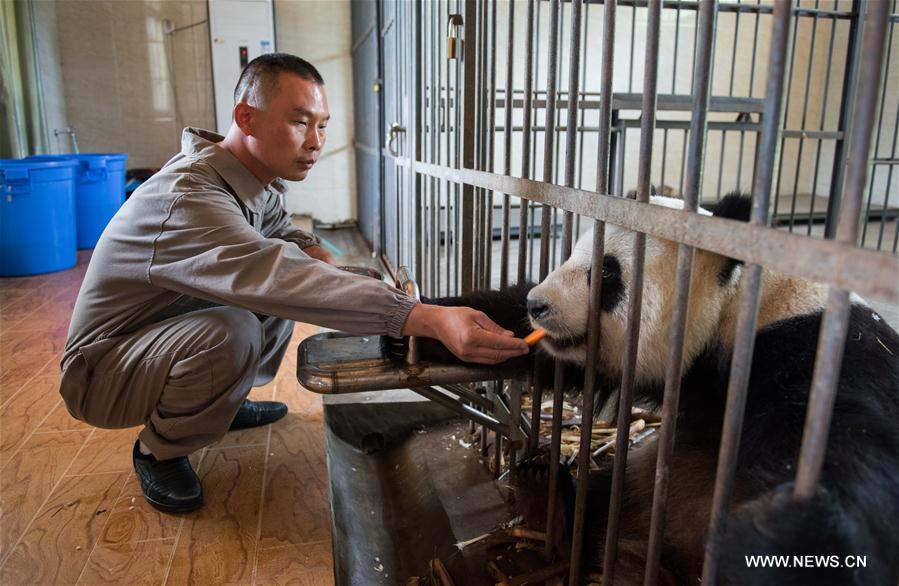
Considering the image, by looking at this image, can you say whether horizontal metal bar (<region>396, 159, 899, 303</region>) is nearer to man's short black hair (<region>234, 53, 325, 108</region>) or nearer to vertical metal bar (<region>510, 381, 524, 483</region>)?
vertical metal bar (<region>510, 381, 524, 483</region>)

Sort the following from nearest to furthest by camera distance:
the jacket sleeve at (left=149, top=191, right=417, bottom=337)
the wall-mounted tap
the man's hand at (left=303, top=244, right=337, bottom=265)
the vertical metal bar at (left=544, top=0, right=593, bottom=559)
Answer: the vertical metal bar at (left=544, top=0, right=593, bottom=559)
the jacket sleeve at (left=149, top=191, right=417, bottom=337)
the man's hand at (left=303, top=244, right=337, bottom=265)
the wall-mounted tap

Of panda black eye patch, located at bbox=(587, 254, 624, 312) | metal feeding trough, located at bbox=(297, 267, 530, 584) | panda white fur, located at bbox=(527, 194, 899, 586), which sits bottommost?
metal feeding trough, located at bbox=(297, 267, 530, 584)

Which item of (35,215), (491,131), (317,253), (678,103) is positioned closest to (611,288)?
(491,131)

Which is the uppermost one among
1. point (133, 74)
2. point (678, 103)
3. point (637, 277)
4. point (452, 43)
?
point (133, 74)

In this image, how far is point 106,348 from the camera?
6.90 feet

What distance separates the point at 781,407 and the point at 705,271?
0.36m

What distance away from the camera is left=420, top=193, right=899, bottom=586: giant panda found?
35.5 inches

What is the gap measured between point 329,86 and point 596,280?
7.35 meters

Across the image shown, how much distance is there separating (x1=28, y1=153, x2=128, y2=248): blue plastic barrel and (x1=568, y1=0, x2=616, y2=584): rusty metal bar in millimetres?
6092

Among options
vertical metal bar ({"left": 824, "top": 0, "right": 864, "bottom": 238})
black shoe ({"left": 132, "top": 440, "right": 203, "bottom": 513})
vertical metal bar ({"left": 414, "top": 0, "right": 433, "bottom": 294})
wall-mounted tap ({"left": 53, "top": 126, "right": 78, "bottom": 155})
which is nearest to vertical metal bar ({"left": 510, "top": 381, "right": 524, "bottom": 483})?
black shoe ({"left": 132, "top": 440, "right": 203, "bottom": 513})

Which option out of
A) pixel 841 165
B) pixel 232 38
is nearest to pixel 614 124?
pixel 841 165

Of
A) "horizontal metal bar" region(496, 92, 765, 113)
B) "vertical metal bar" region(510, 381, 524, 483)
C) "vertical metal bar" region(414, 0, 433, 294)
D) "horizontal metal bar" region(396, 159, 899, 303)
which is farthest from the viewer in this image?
"horizontal metal bar" region(496, 92, 765, 113)

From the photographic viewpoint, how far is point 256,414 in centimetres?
275

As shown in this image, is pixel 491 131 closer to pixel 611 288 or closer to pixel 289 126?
pixel 289 126
